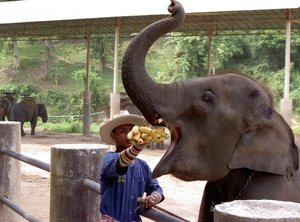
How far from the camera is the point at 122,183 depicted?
9.72 ft

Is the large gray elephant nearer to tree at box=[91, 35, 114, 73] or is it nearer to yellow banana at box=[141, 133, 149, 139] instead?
yellow banana at box=[141, 133, 149, 139]

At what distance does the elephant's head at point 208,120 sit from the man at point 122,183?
51 centimetres

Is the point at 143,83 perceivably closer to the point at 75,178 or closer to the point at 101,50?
the point at 75,178

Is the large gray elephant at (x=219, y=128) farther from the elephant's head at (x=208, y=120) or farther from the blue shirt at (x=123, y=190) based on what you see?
the blue shirt at (x=123, y=190)

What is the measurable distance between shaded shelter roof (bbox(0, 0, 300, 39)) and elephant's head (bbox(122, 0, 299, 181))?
9581 millimetres

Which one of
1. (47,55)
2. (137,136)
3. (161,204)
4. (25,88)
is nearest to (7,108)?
(25,88)

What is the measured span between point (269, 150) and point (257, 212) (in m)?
0.95

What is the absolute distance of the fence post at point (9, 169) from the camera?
4523mm

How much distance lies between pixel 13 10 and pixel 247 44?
12.9m

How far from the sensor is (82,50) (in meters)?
35.7

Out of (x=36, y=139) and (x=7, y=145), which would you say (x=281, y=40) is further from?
(x=7, y=145)

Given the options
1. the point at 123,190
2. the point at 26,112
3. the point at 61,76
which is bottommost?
the point at 26,112

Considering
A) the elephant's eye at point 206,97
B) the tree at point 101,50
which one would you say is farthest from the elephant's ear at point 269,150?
the tree at point 101,50

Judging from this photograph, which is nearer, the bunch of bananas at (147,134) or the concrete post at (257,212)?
the concrete post at (257,212)
